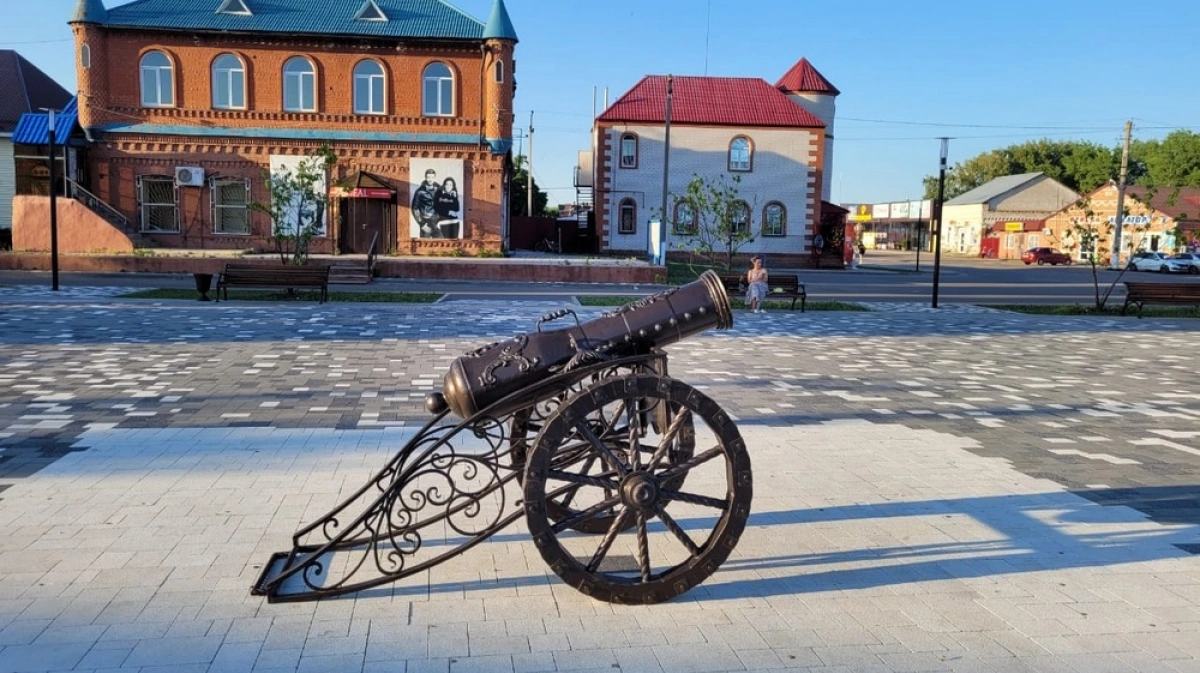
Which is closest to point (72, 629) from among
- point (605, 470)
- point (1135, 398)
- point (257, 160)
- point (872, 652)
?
point (605, 470)

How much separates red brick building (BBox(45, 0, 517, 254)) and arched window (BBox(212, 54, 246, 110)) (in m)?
0.05

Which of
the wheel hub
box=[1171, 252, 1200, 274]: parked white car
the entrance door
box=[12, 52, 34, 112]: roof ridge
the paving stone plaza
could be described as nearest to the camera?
the paving stone plaza

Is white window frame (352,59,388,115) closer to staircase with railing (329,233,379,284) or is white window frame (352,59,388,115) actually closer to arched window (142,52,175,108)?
arched window (142,52,175,108)

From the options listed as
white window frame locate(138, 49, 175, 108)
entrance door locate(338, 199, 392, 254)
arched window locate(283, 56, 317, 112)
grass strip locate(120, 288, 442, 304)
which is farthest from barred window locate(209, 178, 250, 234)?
grass strip locate(120, 288, 442, 304)

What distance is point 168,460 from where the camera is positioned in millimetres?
6605

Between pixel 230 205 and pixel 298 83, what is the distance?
212 inches

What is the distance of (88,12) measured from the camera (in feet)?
105

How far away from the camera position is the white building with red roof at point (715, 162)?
1778 inches

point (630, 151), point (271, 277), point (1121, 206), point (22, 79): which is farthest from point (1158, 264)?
point (22, 79)

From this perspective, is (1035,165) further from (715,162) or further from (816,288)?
(816,288)

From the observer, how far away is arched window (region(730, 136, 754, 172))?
45.4 meters

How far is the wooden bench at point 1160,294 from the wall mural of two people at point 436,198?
2285 cm

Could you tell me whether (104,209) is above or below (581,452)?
above

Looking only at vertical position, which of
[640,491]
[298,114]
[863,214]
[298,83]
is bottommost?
[640,491]
